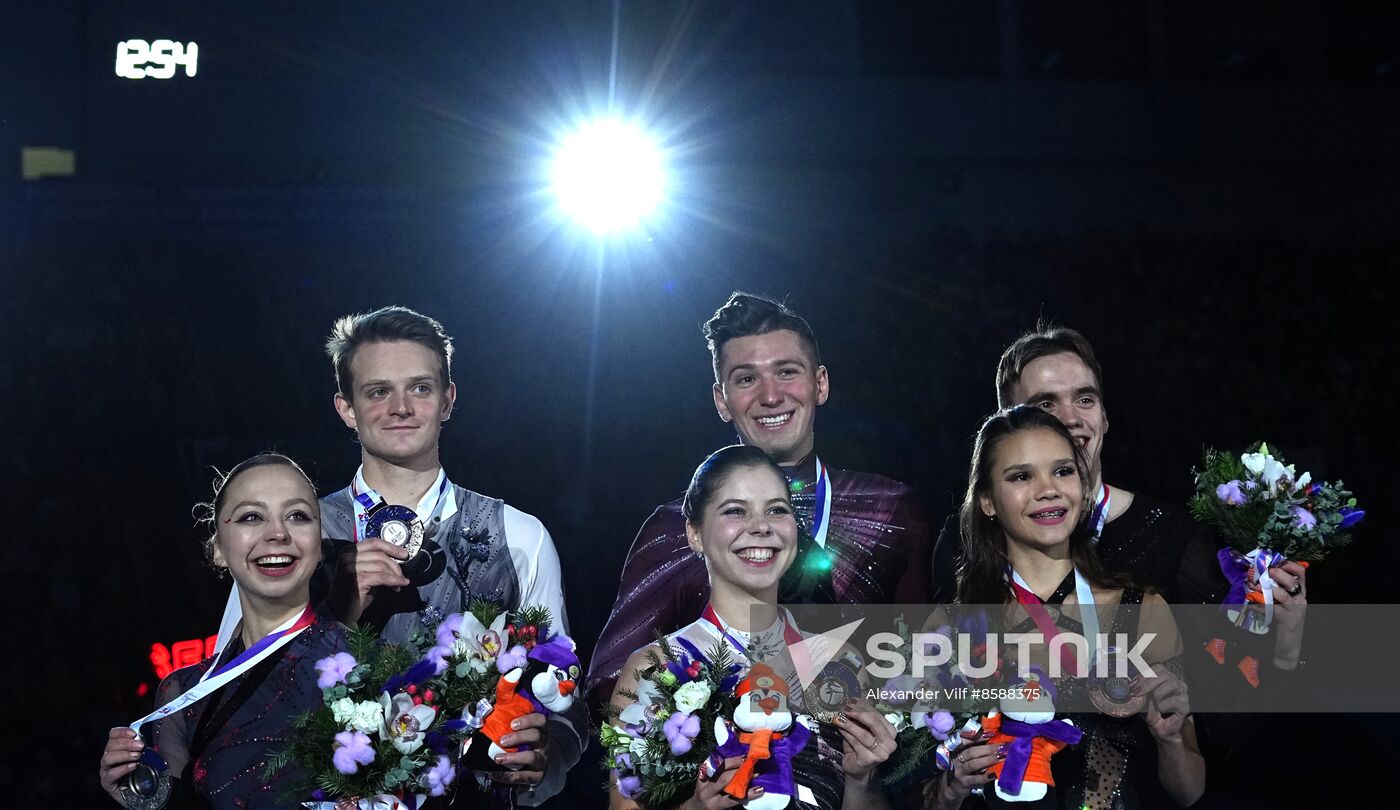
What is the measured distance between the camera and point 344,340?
3.86 m

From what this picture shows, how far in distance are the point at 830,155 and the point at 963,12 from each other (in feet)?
4.71

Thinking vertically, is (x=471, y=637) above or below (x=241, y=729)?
above

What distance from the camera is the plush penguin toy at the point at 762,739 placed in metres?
2.78

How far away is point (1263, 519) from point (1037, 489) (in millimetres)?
541

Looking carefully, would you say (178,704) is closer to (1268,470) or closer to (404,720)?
(404,720)

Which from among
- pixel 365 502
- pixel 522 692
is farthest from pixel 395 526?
pixel 522 692

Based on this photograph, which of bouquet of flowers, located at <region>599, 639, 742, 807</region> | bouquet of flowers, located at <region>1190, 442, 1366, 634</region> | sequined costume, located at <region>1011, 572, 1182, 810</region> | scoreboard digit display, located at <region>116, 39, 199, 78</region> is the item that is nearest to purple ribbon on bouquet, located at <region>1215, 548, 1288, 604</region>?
bouquet of flowers, located at <region>1190, 442, 1366, 634</region>

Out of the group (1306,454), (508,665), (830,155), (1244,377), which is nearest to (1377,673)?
(1306,454)

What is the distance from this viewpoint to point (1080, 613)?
10.3 feet

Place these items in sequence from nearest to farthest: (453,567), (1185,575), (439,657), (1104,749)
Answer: (439,657) → (1104,749) → (1185,575) → (453,567)

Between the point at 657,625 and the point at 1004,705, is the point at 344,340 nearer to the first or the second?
the point at 657,625

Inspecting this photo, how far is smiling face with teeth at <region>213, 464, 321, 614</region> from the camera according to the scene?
3244mm

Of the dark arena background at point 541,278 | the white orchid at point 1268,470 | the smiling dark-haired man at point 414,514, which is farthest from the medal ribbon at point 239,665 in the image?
the dark arena background at point 541,278

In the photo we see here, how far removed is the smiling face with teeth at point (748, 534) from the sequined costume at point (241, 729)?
2.94 ft
